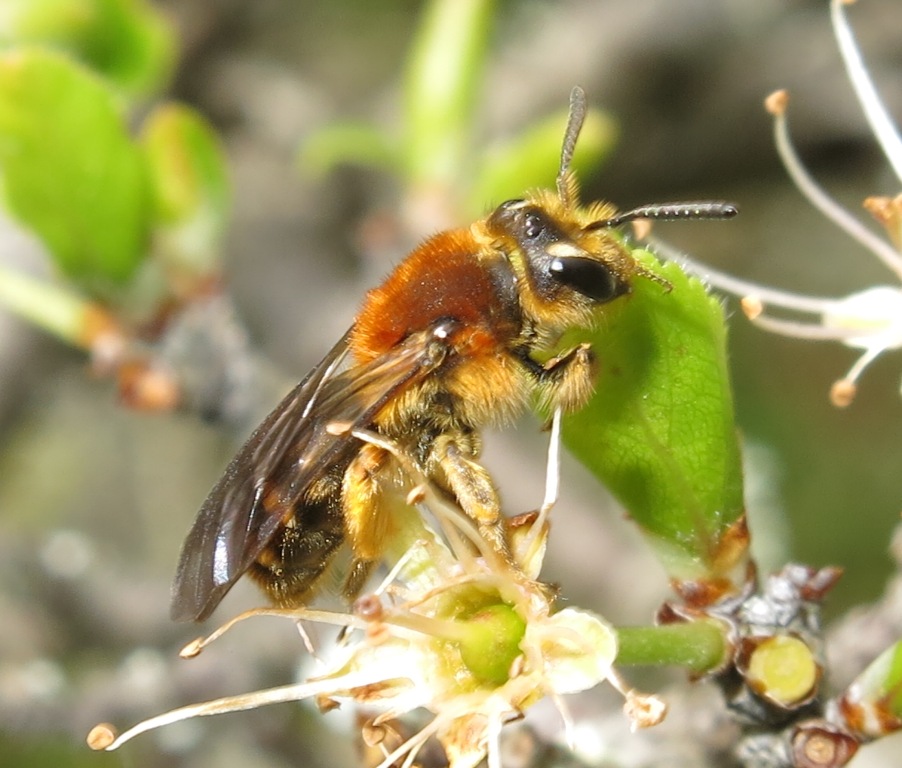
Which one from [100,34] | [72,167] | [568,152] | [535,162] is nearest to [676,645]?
[568,152]

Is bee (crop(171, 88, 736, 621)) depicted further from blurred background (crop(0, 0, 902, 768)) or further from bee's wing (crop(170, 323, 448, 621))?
blurred background (crop(0, 0, 902, 768))

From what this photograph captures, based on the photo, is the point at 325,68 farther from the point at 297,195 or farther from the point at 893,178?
the point at 893,178

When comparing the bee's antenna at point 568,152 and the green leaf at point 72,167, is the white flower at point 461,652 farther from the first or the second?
the green leaf at point 72,167

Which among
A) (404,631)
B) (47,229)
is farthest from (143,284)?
(404,631)

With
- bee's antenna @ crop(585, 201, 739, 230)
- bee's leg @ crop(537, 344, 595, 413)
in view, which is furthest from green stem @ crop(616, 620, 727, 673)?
bee's antenna @ crop(585, 201, 739, 230)

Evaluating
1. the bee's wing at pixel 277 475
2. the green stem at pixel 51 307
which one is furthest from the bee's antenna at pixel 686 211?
the green stem at pixel 51 307

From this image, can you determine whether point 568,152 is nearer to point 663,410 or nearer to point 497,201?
point 663,410
